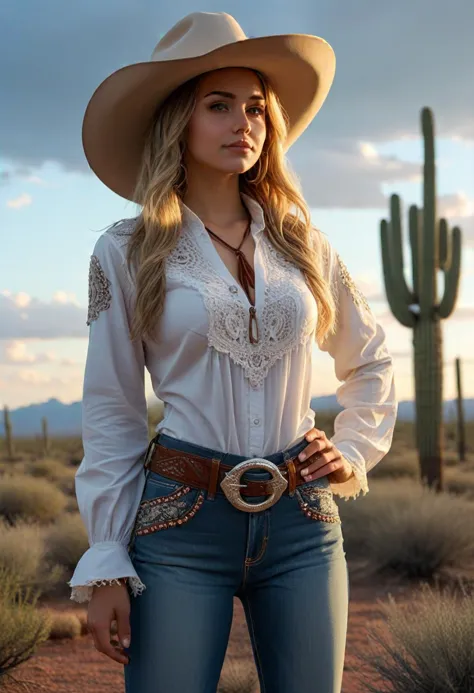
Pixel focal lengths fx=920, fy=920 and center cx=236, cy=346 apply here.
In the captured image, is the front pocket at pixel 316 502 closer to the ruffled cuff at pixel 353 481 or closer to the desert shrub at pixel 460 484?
the ruffled cuff at pixel 353 481

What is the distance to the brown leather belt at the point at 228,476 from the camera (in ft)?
7.90

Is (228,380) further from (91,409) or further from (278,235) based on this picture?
(278,235)

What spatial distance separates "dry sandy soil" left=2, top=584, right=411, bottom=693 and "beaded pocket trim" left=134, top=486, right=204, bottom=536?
3471 mm

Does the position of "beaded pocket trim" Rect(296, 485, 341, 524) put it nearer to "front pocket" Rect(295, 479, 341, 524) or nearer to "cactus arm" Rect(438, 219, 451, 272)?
"front pocket" Rect(295, 479, 341, 524)

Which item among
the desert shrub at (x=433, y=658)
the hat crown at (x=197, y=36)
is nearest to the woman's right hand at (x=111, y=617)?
the hat crown at (x=197, y=36)

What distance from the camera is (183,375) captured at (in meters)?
2.59

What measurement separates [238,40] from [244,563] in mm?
1541

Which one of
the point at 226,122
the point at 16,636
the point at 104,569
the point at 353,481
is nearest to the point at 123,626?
the point at 104,569

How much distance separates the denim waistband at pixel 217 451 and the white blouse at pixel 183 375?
0.02m

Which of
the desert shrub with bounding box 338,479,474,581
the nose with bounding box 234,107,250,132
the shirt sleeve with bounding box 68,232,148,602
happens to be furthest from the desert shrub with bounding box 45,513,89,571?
the nose with bounding box 234,107,250,132

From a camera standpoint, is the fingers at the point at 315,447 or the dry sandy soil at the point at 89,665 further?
the dry sandy soil at the point at 89,665

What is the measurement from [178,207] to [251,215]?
309mm

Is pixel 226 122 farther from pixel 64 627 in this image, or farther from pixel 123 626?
pixel 64 627

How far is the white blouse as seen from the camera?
8.23ft
